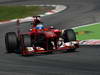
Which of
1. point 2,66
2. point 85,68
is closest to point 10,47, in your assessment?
point 2,66

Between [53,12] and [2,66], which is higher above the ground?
[53,12]

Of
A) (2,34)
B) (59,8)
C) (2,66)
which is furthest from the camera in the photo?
(59,8)

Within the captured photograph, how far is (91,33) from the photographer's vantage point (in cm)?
2158

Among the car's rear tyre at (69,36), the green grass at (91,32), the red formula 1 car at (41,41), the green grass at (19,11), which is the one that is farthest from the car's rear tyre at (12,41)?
the green grass at (19,11)

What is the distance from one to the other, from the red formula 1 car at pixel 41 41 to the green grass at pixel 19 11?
45.6 feet

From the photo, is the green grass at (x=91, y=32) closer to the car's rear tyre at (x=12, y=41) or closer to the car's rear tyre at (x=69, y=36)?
the car's rear tyre at (x=69, y=36)

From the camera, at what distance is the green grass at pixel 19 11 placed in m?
Answer: 32.2

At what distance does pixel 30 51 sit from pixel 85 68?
174 inches

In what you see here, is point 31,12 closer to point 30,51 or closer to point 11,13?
point 11,13

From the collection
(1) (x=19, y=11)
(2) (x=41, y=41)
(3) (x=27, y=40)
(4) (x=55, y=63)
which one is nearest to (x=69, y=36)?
(2) (x=41, y=41)

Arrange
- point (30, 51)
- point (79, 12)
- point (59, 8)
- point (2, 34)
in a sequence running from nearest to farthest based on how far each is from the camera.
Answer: point (30, 51), point (2, 34), point (79, 12), point (59, 8)

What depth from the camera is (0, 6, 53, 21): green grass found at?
1267 inches

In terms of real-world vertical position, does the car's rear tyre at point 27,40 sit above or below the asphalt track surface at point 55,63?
above

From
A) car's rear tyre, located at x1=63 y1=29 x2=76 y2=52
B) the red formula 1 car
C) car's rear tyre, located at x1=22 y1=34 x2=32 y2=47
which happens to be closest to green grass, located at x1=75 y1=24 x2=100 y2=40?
car's rear tyre, located at x1=63 y1=29 x2=76 y2=52
